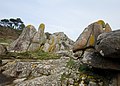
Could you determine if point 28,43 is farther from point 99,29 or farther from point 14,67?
point 99,29

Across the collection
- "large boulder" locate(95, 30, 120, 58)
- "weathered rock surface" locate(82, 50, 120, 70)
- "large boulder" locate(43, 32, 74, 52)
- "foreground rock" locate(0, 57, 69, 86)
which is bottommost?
"foreground rock" locate(0, 57, 69, 86)

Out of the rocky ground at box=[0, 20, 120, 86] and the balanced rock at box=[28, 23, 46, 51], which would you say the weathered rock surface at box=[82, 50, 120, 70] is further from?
the balanced rock at box=[28, 23, 46, 51]

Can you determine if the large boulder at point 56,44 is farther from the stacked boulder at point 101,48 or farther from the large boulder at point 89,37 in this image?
the stacked boulder at point 101,48

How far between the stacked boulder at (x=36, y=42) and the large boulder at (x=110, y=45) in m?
23.8

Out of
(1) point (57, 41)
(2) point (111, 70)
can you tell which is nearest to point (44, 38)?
(1) point (57, 41)

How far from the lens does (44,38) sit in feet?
132

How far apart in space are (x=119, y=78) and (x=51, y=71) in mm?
5469

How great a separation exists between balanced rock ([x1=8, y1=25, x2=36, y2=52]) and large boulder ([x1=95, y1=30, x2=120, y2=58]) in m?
23.8

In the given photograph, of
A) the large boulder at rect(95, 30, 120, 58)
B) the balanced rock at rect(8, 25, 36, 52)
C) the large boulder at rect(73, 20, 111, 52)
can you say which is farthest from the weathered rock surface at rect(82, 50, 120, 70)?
the balanced rock at rect(8, 25, 36, 52)

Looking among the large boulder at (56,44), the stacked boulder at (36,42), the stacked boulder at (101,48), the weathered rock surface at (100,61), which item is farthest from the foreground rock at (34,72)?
the large boulder at (56,44)

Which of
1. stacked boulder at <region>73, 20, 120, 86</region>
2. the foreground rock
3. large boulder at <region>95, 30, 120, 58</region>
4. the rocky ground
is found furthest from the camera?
the foreground rock

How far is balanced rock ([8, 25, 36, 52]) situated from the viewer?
36062 millimetres

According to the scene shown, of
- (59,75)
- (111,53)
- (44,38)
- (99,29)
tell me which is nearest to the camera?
(111,53)

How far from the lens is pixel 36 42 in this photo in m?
38.4
